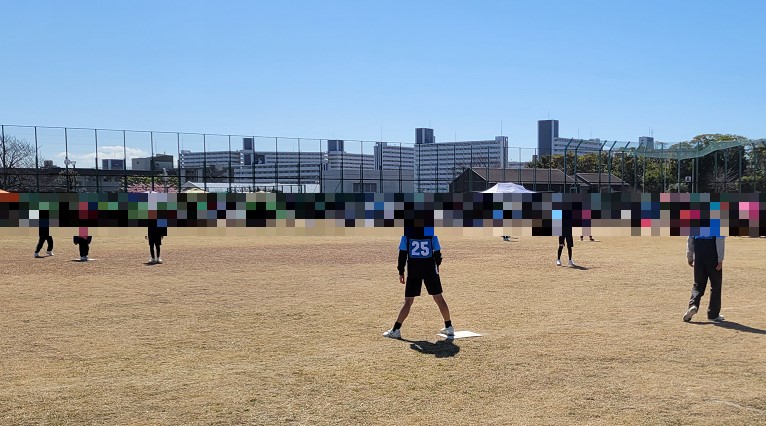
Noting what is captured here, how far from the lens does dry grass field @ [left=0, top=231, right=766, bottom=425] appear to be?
21.9 feet

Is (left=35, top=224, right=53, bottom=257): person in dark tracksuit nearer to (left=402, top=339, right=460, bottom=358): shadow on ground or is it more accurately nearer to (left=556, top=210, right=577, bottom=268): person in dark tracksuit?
(left=556, top=210, right=577, bottom=268): person in dark tracksuit

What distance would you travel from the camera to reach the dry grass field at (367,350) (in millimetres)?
6672

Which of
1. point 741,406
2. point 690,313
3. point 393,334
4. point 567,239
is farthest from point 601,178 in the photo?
point 741,406

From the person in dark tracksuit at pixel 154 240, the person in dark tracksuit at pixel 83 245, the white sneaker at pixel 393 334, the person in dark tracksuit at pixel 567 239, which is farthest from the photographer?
the person in dark tracksuit at pixel 83 245

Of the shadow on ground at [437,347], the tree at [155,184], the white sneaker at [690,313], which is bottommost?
the shadow on ground at [437,347]

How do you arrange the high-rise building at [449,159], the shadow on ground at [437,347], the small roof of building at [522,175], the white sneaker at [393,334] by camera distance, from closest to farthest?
the shadow on ground at [437,347] < the white sneaker at [393,334] < the small roof of building at [522,175] < the high-rise building at [449,159]

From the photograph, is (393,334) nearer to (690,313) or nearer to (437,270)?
(437,270)

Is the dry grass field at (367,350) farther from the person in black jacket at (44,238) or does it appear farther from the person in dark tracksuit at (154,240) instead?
the person in black jacket at (44,238)

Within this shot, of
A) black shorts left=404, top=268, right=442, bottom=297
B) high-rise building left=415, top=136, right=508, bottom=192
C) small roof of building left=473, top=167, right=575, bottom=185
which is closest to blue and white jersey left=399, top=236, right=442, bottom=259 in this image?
black shorts left=404, top=268, right=442, bottom=297

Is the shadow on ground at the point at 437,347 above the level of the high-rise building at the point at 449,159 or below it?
below

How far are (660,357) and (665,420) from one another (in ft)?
8.04

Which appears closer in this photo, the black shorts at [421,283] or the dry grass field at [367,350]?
the dry grass field at [367,350]

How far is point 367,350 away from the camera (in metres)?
9.09

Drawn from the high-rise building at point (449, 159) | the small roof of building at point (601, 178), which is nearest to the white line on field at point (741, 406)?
the small roof of building at point (601, 178)
